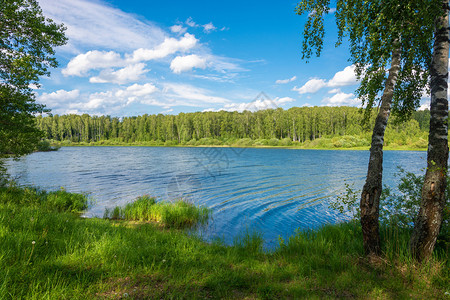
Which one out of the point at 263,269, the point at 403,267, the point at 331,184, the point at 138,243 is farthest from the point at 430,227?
the point at 331,184

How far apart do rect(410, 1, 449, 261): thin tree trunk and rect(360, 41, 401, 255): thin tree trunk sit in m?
0.72

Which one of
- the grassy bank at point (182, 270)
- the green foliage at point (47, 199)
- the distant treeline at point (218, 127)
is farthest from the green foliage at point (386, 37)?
the distant treeline at point (218, 127)

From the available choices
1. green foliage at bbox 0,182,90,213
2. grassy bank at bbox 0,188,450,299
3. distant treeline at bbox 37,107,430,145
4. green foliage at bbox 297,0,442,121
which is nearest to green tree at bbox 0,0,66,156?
green foliage at bbox 0,182,90,213

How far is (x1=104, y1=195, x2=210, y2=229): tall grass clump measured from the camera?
1048 centimetres

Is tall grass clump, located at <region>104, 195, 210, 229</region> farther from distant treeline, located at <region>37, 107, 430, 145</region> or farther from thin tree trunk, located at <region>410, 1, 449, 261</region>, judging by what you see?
distant treeline, located at <region>37, 107, 430, 145</region>

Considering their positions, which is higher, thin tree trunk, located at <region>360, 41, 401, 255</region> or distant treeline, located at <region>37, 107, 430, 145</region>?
distant treeline, located at <region>37, 107, 430, 145</region>

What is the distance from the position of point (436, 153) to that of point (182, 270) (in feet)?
19.8

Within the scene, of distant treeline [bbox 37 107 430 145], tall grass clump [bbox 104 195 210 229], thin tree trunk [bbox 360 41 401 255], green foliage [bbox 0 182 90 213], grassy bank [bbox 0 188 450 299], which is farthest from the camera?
distant treeline [bbox 37 107 430 145]

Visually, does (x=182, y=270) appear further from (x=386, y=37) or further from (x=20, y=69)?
(x=20, y=69)

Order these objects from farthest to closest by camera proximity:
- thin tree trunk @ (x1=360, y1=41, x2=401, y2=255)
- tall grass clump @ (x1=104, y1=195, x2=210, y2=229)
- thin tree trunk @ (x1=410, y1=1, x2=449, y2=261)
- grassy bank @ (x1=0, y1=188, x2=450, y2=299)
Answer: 1. tall grass clump @ (x1=104, y1=195, x2=210, y2=229)
2. thin tree trunk @ (x1=360, y1=41, x2=401, y2=255)
3. thin tree trunk @ (x1=410, y1=1, x2=449, y2=261)
4. grassy bank @ (x1=0, y1=188, x2=450, y2=299)

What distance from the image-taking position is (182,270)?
459cm

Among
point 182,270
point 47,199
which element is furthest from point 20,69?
point 182,270

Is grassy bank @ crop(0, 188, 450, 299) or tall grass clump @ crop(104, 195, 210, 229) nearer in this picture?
grassy bank @ crop(0, 188, 450, 299)

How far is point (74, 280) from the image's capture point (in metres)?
3.72
